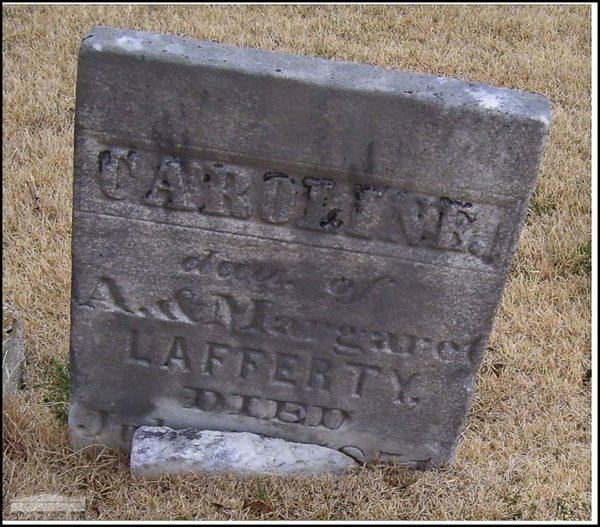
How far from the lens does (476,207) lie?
7.41 ft

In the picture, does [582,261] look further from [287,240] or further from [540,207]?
[287,240]

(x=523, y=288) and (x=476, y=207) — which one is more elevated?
(x=476, y=207)

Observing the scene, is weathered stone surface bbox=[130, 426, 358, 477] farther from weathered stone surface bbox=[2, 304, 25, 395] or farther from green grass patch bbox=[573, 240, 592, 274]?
green grass patch bbox=[573, 240, 592, 274]

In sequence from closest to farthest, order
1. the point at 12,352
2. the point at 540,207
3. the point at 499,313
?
1. the point at 12,352
2. the point at 499,313
3. the point at 540,207

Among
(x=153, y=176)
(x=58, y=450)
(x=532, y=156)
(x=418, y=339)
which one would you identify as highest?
(x=532, y=156)

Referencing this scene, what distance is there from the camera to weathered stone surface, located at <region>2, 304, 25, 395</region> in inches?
113

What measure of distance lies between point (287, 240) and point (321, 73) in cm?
48

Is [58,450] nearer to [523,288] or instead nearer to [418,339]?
[418,339]

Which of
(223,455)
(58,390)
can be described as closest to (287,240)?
(223,455)

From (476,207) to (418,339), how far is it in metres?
0.48

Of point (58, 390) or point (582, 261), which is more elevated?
point (582, 261)

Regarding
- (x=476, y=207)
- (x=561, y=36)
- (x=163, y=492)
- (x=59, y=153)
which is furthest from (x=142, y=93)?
(x=561, y=36)

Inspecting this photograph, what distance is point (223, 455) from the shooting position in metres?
2.67

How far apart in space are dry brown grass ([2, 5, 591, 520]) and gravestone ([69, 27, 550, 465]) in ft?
0.57
